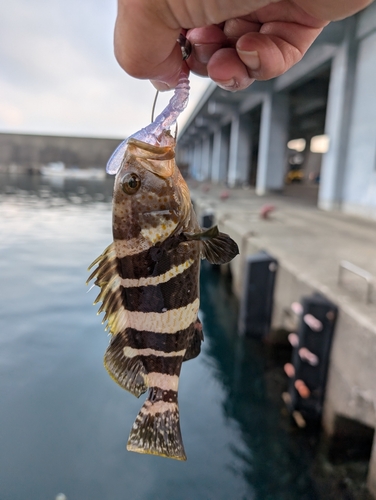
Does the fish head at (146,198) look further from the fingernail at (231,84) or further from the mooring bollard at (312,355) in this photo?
the mooring bollard at (312,355)

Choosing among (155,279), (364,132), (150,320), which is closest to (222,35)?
(155,279)

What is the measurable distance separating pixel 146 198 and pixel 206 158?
126 feet

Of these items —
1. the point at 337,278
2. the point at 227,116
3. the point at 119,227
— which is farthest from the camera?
the point at 227,116

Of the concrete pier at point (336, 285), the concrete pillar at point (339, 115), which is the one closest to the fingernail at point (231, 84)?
the concrete pier at point (336, 285)

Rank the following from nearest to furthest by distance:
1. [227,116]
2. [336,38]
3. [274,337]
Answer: [274,337], [336,38], [227,116]

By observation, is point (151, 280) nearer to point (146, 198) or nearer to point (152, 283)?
point (152, 283)

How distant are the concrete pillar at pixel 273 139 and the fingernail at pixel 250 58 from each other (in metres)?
17.4

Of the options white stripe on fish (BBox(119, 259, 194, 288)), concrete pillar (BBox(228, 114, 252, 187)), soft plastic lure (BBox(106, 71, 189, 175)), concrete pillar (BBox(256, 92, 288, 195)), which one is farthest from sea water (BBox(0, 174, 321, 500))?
concrete pillar (BBox(228, 114, 252, 187))

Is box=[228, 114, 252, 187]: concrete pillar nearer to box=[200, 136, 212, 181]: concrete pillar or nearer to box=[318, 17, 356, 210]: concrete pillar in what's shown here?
box=[200, 136, 212, 181]: concrete pillar

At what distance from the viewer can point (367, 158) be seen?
404 inches

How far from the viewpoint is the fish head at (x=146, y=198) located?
130cm

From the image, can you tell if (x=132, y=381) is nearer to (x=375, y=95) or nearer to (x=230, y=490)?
(x=230, y=490)

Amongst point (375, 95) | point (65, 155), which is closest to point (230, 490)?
point (375, 95)

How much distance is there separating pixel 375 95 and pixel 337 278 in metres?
7.79
